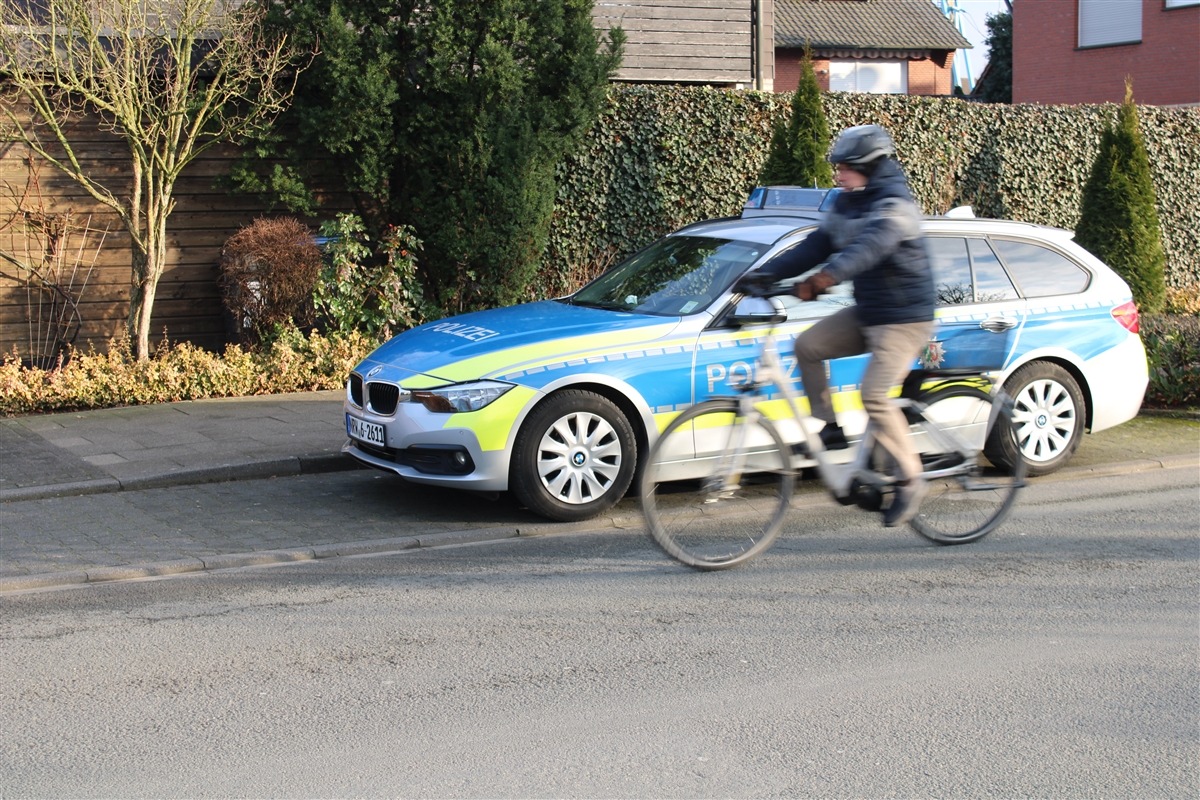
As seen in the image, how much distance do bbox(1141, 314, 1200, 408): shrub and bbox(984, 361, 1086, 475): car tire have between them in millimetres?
3077

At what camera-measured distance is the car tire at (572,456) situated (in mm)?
7230

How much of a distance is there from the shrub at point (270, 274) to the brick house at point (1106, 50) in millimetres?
22109

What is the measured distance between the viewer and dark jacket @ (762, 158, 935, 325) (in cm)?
598

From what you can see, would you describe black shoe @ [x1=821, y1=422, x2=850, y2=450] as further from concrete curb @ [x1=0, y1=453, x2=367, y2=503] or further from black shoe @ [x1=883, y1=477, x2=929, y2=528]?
concrete curb @ [x1=0, y1=453, x2=367, y2=503]

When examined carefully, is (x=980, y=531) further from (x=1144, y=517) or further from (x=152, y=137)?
(x=152, y=137)

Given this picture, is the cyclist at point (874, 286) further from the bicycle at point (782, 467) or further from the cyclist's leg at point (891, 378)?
the bicycle at point (782, 467)

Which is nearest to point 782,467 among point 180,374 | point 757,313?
point 757,313

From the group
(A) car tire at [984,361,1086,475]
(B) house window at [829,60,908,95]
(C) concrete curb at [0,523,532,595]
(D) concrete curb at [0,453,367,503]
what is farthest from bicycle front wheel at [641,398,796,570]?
(B) house window at [829,60,908,95]

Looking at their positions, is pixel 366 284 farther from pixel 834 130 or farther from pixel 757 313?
pixel 834 130

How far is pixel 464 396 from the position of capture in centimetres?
720

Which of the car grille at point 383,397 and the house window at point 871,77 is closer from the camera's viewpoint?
the car grille at point 383,397

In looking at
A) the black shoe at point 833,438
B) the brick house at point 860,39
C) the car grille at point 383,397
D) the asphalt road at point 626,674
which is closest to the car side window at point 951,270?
the asphalt road at point 626,674

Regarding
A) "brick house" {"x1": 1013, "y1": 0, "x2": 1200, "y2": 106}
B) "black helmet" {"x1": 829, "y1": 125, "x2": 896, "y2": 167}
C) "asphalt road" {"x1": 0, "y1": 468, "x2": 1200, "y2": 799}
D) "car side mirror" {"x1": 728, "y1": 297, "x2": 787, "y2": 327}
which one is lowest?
"asphalt road" {"x1": 0, "y1": 468, "x2": 1200, "y2": 799}

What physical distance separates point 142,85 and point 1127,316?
27.4ft
